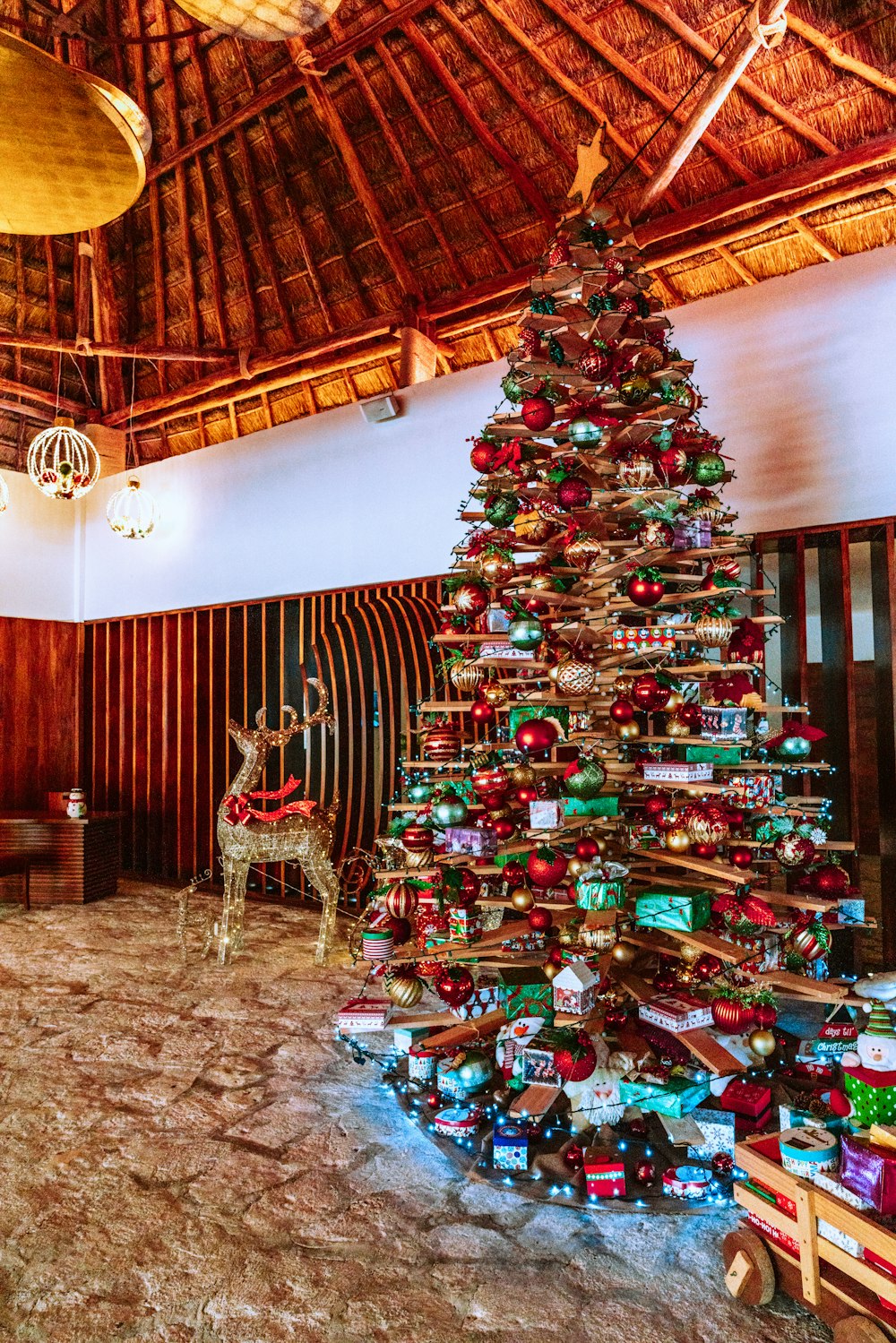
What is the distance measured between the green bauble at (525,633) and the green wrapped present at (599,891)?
80 cm

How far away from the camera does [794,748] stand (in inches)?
126

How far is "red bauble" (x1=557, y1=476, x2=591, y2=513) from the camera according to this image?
2930mm

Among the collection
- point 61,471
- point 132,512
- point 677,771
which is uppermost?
point 61,471

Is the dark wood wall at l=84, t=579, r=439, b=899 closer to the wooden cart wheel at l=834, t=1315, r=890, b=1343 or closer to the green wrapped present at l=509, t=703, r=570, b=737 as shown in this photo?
the green wrapped present at l=509, t=703, r=570, b=737

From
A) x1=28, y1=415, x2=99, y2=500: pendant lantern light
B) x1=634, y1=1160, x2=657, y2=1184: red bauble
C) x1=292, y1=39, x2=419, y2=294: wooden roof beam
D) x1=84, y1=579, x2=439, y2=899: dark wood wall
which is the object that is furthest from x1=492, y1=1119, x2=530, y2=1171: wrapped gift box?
x1=28, y1=415, x2=99, y2=500: pendant lantern light

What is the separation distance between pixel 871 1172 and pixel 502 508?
235 centimetres

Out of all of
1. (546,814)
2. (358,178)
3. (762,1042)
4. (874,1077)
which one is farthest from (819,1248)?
(358,178)

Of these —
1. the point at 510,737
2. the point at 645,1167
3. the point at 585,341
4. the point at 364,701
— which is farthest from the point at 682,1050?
the point at 364,701

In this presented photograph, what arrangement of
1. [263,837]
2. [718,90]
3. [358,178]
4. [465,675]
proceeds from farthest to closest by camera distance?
[358,178], [263,837], [718,90], [465,675]

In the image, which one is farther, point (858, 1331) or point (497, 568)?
point (497, 568)

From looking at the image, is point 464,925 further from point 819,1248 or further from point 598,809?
point 819,1248

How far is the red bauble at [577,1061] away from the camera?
8.87ft

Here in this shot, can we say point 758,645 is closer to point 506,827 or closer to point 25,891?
point 506,827

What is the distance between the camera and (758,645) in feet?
10.9
